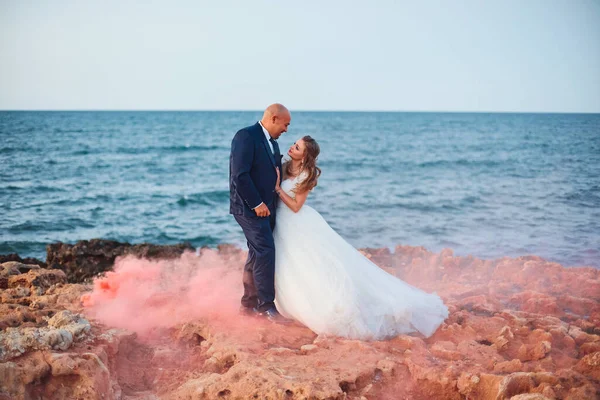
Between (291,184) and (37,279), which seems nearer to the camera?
(291,184)

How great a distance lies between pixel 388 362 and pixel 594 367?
1791 mm

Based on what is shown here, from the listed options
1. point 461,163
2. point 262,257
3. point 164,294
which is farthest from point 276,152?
point 461,163

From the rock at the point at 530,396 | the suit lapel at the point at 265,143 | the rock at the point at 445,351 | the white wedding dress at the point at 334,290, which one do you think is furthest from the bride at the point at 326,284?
the rock at the point at 530,396

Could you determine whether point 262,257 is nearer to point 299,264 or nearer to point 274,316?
point 299,264

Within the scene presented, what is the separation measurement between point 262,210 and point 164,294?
200cm

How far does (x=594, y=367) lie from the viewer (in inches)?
167

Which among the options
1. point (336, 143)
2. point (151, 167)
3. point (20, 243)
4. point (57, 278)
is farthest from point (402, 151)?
point (57, 278)

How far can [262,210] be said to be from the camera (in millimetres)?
5258

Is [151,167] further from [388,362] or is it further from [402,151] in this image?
[388,362]

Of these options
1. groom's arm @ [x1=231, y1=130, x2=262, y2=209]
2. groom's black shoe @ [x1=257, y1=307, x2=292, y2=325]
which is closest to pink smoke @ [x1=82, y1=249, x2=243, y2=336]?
groom's black shoe @ [x1=257, y1=307, x2=292, y2=325]

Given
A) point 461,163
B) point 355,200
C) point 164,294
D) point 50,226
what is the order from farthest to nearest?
1. point 461,163
2. point 355,200
3. point 50,226
4. point 164,294

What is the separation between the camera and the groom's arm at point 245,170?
17.1 ft

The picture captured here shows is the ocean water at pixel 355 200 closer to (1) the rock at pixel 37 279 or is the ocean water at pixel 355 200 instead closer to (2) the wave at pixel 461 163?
(2) the wave at pixel 461 163

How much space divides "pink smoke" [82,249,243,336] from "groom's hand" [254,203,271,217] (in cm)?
124
